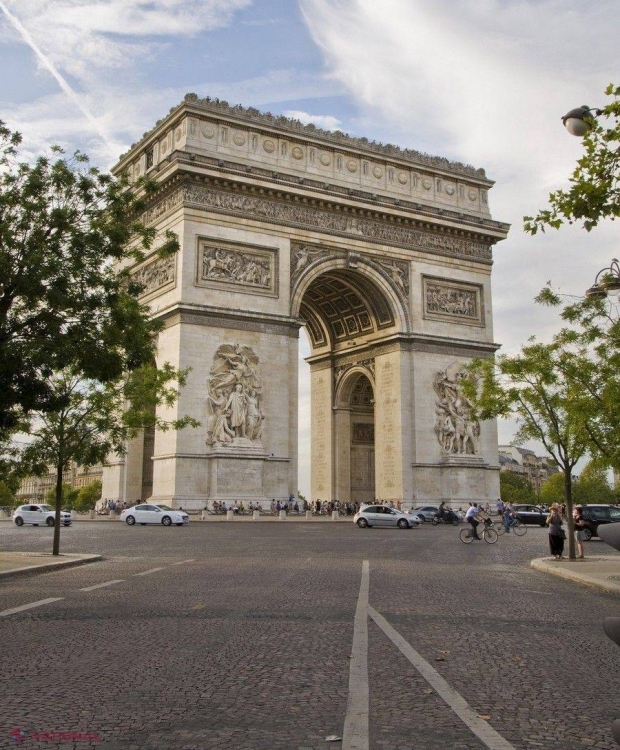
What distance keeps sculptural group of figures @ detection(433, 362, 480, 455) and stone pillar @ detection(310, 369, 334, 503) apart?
28.2ft

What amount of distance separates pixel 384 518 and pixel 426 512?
5.58 meters

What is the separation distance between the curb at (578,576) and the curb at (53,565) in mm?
9541

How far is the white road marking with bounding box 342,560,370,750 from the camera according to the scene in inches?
170

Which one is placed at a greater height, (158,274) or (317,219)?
(317,219)

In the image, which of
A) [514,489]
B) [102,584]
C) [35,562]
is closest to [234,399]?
[35,562]

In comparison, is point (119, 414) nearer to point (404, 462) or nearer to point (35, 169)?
point (35, 169)

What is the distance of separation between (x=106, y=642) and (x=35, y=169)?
1173 cm

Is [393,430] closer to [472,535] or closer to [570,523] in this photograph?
[472,535]

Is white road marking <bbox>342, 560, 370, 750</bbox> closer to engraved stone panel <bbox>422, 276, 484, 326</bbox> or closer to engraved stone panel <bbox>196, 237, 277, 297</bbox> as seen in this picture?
engraved stone panel <bbox>196, 237, 277, 297</bbox>

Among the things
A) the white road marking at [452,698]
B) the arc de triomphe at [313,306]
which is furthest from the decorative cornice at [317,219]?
the white road marking at [452,698]

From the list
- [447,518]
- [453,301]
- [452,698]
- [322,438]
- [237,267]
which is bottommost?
[452,698]

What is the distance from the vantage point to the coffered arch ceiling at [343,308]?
48219 millimetres

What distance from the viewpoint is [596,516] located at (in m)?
33.1

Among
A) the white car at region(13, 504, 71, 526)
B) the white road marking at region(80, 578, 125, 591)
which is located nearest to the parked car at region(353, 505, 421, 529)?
the white car at region(13, 504, 71, 526)
